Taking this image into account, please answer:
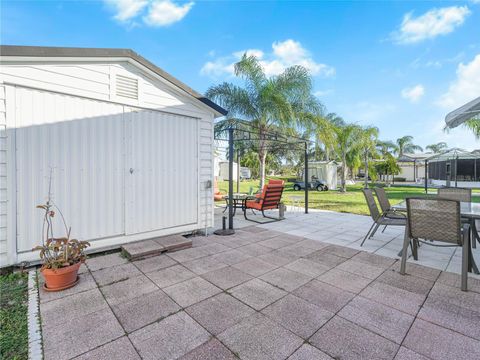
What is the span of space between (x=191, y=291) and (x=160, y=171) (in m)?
2.42

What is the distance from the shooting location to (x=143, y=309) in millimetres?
2193

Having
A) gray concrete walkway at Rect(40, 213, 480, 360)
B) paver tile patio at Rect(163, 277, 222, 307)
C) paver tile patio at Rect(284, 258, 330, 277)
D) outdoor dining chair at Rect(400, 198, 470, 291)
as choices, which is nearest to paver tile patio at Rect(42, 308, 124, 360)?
gray concrete walkway at Rect(40, 213, 480, 360)

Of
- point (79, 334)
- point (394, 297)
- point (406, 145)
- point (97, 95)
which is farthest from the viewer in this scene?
point (406, 145)

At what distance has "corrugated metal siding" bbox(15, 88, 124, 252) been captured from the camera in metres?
3.03

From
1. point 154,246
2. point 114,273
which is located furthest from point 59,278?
point 154,246

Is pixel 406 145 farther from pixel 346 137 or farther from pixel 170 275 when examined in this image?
pixel 170 275

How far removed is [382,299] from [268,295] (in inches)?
46.1

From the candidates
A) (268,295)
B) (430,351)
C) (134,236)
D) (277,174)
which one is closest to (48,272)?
(134,236)

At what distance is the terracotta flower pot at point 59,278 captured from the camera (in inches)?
98.7

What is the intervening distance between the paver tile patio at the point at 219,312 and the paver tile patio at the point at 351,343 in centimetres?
65

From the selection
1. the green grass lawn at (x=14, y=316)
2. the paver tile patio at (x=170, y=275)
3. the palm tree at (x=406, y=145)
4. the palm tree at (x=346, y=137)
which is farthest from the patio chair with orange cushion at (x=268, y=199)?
the palm tree at (x=406, y=145)

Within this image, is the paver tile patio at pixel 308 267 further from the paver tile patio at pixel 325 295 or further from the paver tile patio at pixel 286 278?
the paver tile patio at pixel 325 295

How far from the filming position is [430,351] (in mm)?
1660

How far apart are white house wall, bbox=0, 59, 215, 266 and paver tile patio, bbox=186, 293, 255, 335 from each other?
2315 millimetres
